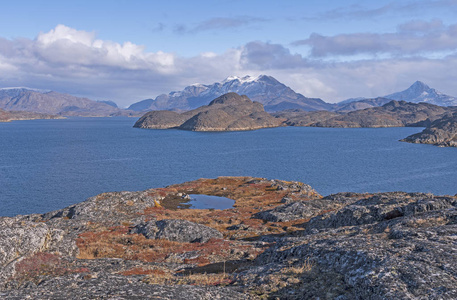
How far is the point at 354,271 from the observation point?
15922mm

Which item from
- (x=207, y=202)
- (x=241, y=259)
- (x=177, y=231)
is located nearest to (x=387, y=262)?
(x=241, y=259)

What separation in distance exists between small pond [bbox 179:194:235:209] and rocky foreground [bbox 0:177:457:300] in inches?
1198

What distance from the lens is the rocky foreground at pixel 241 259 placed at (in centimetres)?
1480

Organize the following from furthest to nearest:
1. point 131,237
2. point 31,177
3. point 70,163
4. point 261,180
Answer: point 70,163 < point 31,177 < point 261,180 < point 131,237

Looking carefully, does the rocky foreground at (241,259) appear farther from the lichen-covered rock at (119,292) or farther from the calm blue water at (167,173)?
the calm blue water at (167,173)

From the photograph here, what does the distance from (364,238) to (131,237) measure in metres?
28.5

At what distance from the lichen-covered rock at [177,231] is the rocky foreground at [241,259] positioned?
0.43 ft

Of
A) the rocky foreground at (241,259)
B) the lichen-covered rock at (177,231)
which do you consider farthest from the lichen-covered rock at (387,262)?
the lichen-covered rock at (177,231)

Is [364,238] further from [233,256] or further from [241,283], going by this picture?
[233,256]

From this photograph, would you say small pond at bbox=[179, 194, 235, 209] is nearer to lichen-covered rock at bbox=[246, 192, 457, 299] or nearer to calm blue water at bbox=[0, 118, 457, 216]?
calm blue water at bbox=[0, 118, 457, 216]

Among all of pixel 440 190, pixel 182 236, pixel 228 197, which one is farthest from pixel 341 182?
pixel 182 236

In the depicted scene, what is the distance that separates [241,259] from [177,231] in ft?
43.5

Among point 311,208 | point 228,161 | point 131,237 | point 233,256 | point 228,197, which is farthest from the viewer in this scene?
point 228,161

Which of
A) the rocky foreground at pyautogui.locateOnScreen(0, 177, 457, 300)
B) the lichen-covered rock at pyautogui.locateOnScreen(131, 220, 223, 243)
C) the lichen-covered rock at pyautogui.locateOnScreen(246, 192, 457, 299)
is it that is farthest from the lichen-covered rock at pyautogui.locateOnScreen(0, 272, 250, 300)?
the lichen-covered rock at pyautogui.locateOnScreen(131, 220, 223, 243)
